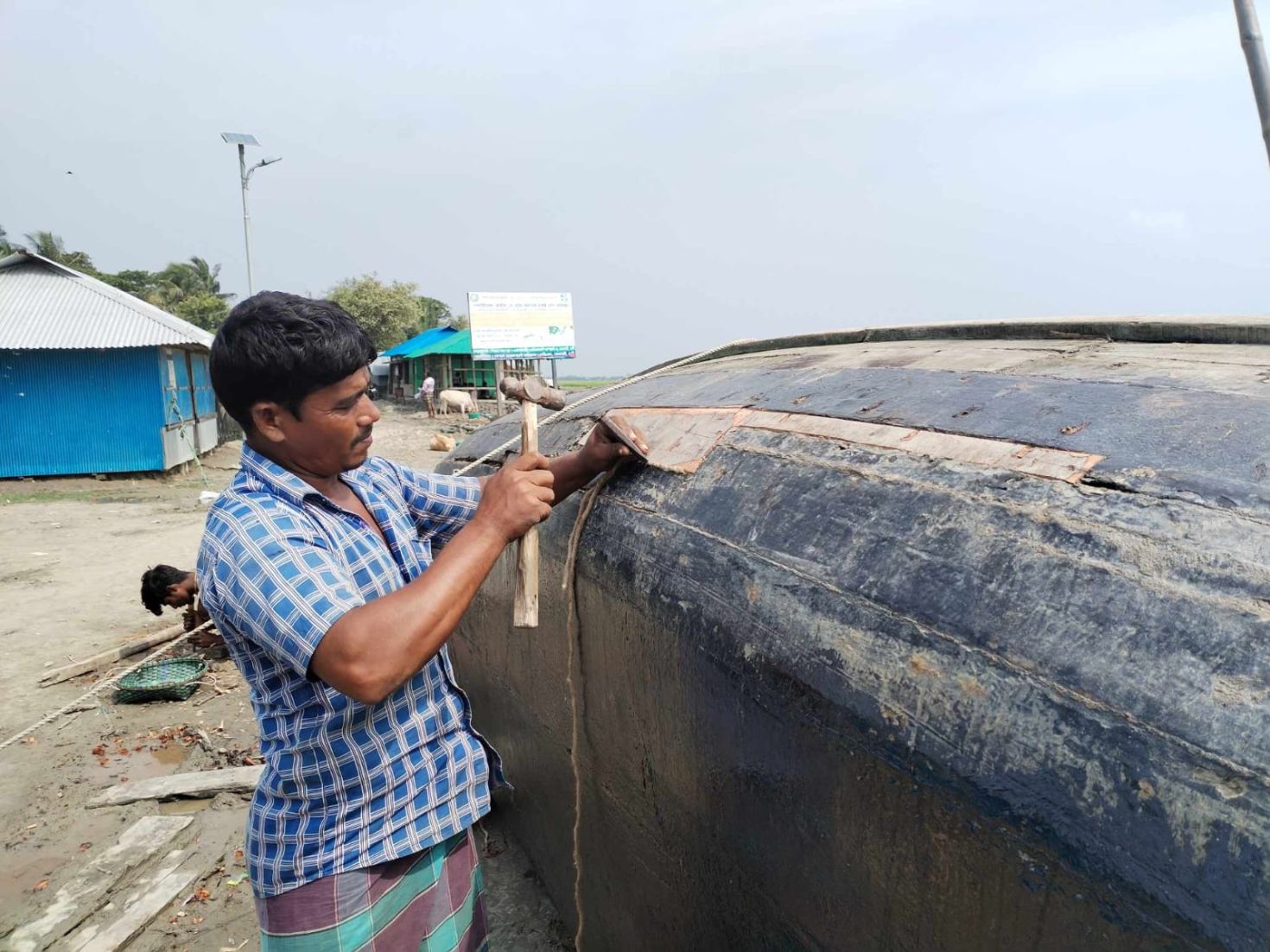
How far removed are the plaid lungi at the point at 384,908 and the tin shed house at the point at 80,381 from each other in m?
13.6

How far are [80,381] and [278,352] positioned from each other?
15334 millimetres

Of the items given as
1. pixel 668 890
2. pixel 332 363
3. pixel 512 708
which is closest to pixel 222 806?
pixel 512 708

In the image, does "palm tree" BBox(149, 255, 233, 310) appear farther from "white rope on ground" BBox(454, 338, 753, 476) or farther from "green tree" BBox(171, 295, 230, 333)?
"white rope on ground" BBox(454, 338, 753, 476)

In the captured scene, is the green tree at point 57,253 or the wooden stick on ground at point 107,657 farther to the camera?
the green tree at point 57,253

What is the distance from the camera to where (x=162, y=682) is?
16.7 ft

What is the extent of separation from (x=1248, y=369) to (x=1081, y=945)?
3.80ft

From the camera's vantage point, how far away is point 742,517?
167 centimetres

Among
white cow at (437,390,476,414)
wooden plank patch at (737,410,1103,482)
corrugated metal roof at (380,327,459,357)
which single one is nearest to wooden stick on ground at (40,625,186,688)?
wooden plank patch at (737,410,1103,482)

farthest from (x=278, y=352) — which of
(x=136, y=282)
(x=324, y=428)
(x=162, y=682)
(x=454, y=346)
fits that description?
(x=136, y=282)

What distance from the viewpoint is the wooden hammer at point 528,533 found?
5.54 feet

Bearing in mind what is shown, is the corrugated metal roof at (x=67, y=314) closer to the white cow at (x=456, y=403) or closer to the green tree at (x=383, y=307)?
the white cow at (x=456, y=403)

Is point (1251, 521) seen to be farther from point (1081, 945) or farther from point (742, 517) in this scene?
point (742, 517)

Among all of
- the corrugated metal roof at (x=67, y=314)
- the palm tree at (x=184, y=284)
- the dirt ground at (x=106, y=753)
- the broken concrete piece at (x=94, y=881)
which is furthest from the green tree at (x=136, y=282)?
the broken concrete piece at (x=94, y=881)

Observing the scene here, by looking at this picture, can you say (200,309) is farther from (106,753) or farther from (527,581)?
(527,581)
